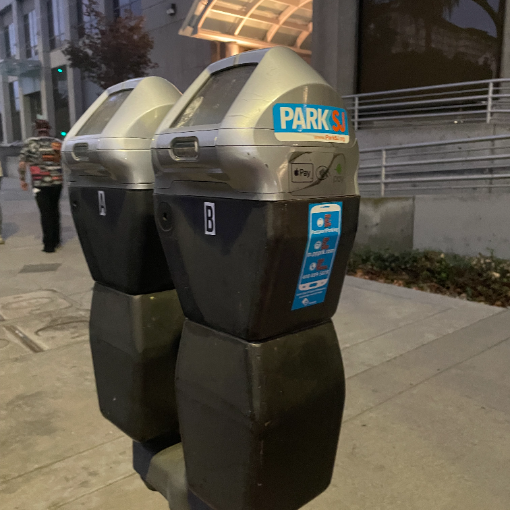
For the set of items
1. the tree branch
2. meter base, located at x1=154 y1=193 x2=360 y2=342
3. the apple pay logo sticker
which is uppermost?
the tree branch

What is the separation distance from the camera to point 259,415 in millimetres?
1417

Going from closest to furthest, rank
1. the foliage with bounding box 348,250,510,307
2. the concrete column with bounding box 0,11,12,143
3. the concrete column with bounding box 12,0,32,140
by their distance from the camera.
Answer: the foliage with bounding box 348,250,510,307
the concrete column with bounding box 12,0,32,140
the concrete column with bounding box 0,11,12,143

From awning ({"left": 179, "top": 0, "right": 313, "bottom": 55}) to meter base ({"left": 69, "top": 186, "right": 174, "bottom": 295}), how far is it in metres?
11.3

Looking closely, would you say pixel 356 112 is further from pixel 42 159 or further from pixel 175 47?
pixel 175 47

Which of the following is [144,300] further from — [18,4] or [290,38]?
[18,4]

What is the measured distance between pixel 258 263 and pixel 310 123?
14.8 inches

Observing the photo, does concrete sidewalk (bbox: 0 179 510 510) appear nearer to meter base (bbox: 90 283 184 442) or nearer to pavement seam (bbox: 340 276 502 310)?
pavement seam (bbox: 340 276 502 310)

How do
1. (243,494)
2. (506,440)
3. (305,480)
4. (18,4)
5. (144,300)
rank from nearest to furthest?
(243,494), (305,480), (144,300), (506,440), (18,4)

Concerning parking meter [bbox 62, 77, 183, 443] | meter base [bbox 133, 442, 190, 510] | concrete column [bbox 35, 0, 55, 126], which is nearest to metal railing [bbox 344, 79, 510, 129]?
parking meter [bbox 62, 77, 183, 443]

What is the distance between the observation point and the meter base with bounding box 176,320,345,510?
1.43 metres

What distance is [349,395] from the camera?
9.87ft

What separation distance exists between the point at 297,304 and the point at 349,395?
173 centimetres

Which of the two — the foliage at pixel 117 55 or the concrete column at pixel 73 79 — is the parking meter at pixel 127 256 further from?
the concrete column at pixel 73 79

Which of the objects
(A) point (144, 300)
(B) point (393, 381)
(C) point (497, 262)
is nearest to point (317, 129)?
(A) point (144, 300)
